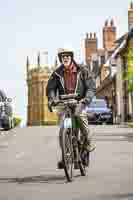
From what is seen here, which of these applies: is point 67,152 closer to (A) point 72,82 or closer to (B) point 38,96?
(A) point 72,82

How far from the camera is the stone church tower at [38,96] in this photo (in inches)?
7122

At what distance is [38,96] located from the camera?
18525 cm

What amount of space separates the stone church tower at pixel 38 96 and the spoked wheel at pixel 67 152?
167067 millimetres

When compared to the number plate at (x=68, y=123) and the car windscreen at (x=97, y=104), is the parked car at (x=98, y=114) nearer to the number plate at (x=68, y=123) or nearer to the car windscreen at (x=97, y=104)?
the car windscreen at (x=97, y=104)

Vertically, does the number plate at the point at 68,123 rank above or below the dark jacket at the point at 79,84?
below

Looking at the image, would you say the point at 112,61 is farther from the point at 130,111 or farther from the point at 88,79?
the point at 88,79

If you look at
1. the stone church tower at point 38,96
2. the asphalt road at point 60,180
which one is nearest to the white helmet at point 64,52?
the asphalt road at point 60,180

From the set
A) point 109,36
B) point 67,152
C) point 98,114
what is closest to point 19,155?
point 67,152

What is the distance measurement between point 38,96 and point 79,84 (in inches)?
6877

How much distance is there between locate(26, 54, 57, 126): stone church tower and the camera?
181 meters

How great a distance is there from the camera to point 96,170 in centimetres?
1224

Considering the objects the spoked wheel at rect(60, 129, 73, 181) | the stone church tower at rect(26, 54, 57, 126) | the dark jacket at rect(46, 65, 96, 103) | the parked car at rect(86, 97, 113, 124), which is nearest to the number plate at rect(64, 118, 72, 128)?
the spoked wheel at rect(60, 129, 73, 181)

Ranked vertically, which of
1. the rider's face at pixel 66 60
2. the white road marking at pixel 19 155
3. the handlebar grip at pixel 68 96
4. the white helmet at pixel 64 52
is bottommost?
the white road marking at pixel 19 155

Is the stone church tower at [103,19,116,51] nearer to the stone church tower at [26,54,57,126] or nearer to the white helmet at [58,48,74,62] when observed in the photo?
the stone church tower at [26,54,57,126]
